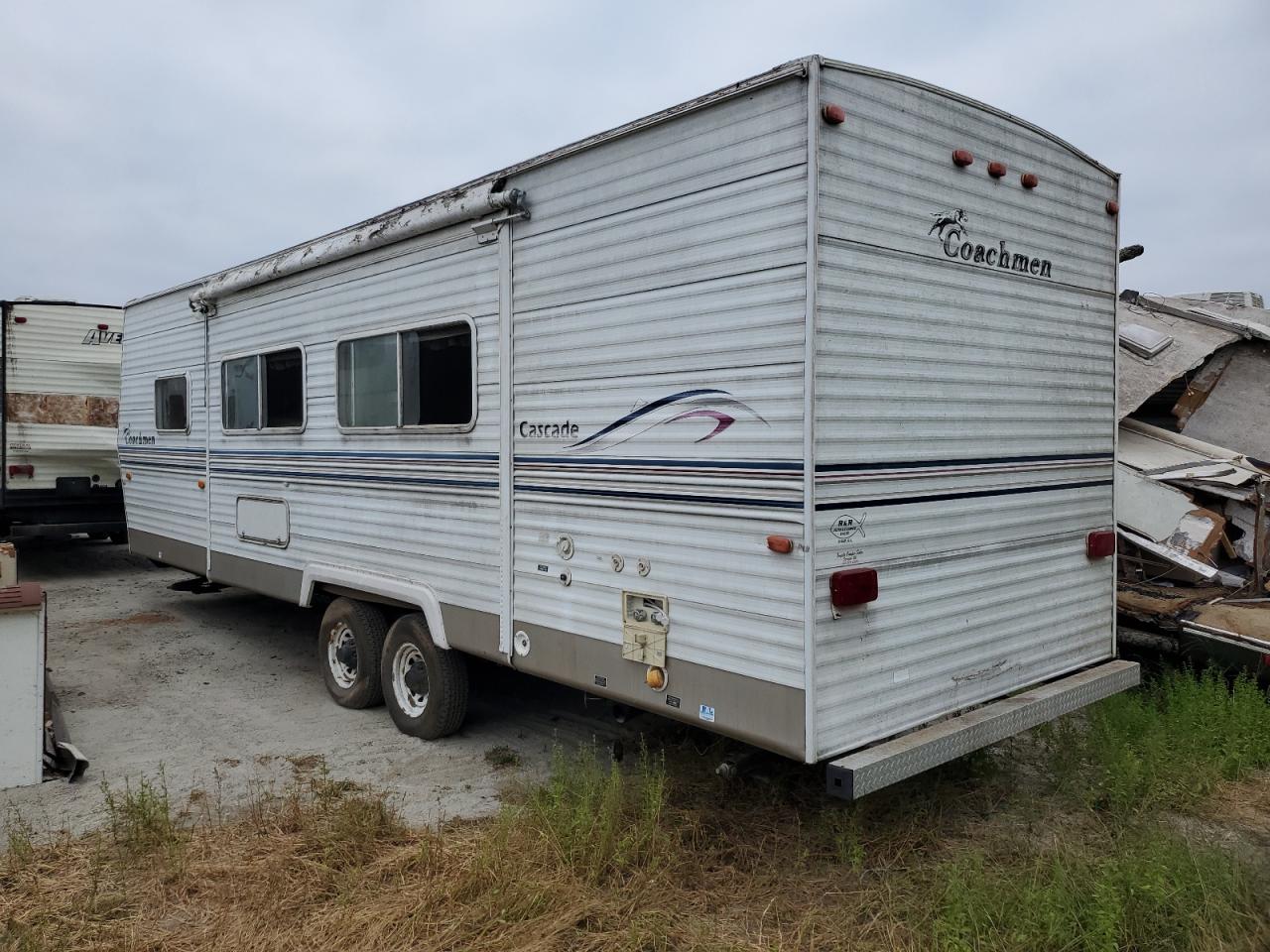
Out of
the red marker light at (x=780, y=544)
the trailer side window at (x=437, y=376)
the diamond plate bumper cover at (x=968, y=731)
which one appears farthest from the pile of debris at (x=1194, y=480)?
the trailer side window at (x=437, y=376)

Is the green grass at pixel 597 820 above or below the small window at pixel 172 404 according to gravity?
below

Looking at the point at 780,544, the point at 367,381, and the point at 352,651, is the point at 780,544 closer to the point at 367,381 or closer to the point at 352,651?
the point at 367,381

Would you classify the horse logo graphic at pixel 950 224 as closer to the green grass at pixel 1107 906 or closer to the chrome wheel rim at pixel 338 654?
the green grass at pixel 1107 906

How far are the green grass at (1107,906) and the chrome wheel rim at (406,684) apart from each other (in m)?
3.29

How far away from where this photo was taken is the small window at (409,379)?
5.22 meters

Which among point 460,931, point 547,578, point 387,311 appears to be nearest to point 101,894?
point 460,931

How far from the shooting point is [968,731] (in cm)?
396

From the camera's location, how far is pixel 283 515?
6793 millimetres

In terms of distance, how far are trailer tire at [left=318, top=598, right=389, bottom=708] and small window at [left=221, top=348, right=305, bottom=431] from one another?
1335 millimetres

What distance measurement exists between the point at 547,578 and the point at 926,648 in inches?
69.8

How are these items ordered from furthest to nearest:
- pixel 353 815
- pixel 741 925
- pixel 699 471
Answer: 1. pixel 353 815
2. pixel 699 471
3. pixel 741 925

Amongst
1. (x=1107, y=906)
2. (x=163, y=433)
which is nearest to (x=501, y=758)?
(x=1107, y=906)

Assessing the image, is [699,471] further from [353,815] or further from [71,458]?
[71,458]

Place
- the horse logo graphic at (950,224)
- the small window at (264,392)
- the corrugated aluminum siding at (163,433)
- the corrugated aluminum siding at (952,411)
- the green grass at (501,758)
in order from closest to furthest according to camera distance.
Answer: the corrugated aluminum siding at (952,411) < the horse logo graphic at (950,224) < the green grass at (501,758) < the small window at (264,392) < the corrugated aluminum siding at (163,433)
